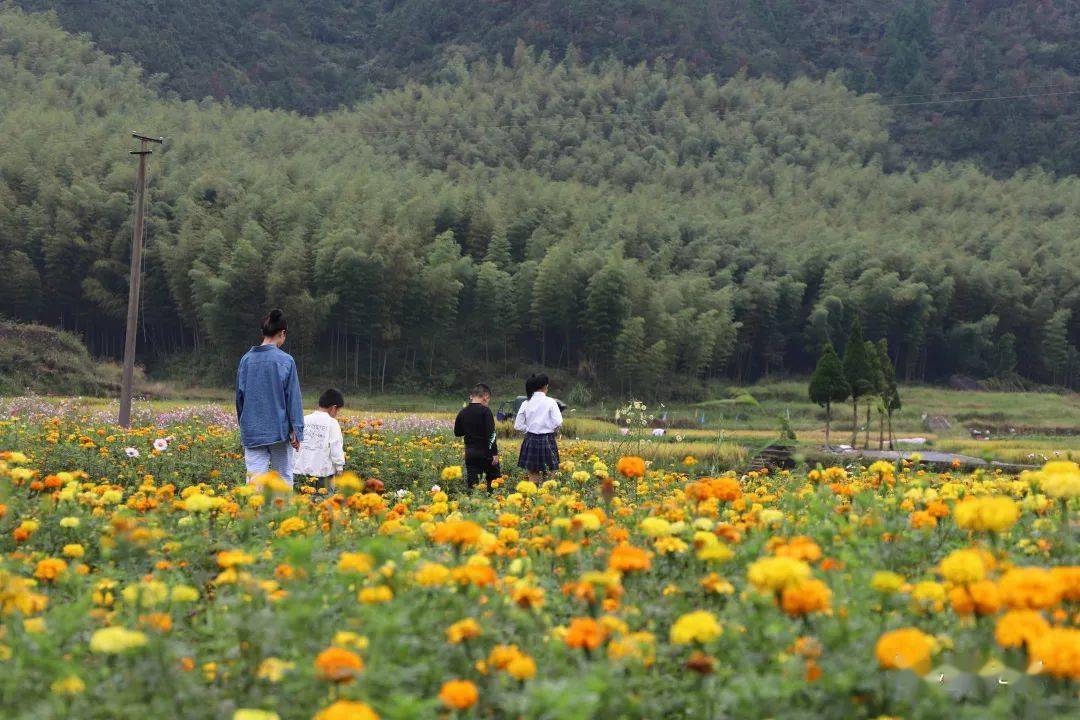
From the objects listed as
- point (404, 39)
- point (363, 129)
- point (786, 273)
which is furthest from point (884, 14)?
point (786, 273)

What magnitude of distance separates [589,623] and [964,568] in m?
0.75

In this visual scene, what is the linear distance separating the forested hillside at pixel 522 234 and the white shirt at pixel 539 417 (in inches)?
1335

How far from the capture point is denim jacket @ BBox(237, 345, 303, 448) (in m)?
6.51

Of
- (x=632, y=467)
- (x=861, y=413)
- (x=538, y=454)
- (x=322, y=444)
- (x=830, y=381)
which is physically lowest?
(x=861, y=413)

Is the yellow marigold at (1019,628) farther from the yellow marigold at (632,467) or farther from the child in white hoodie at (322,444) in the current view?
the child in white hoodie at (322,444)

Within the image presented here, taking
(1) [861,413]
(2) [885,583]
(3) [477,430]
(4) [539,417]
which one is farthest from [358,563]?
(1) [861,413]

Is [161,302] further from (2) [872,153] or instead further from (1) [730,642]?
(2) [872,153]

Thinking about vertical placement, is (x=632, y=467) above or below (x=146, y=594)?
above

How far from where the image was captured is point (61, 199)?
46.7m

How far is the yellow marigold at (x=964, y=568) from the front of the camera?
207cm

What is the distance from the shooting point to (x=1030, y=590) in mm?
1900

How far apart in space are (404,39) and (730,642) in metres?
127

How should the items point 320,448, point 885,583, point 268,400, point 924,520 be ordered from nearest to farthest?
point 885,583 → point 924,520 → point 268,400 → point 320,448

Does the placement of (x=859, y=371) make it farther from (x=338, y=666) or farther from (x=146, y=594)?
(x=338, y=666)
